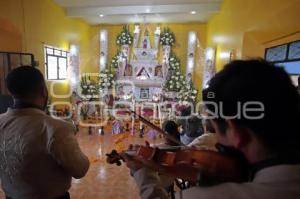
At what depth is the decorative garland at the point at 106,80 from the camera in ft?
26.3

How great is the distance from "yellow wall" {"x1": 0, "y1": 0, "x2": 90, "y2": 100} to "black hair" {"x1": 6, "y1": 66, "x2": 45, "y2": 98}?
3.92 m

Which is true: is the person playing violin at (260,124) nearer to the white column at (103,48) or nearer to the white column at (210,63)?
the white column at (210,63)

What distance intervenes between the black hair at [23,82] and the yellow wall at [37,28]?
3923 millimetres

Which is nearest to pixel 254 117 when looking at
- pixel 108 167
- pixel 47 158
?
pixel 47 158

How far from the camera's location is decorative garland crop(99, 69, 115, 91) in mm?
8005

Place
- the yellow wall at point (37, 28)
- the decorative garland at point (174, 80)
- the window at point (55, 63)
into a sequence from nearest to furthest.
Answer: the yellow wall at point (37, 28) → the window at point (55, 63) → the decorative garland at point (174, 80)

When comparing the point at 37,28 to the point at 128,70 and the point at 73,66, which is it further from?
the point at 128,70

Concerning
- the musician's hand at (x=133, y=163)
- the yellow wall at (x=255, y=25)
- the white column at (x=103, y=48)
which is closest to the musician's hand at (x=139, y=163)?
the musician's hand at (x=133, y=163)

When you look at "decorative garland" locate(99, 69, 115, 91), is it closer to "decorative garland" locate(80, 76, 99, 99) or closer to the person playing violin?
"decorative garland" locate(80, 76, 99, 99)

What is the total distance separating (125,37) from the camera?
836cm

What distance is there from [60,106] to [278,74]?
678 centimetres

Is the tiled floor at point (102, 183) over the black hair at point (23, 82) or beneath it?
beneath

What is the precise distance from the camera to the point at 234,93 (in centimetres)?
51

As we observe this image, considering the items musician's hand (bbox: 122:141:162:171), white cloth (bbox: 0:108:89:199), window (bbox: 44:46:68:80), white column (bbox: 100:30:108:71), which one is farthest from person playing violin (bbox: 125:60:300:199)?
white column (bbox: 100:30:108:71)
